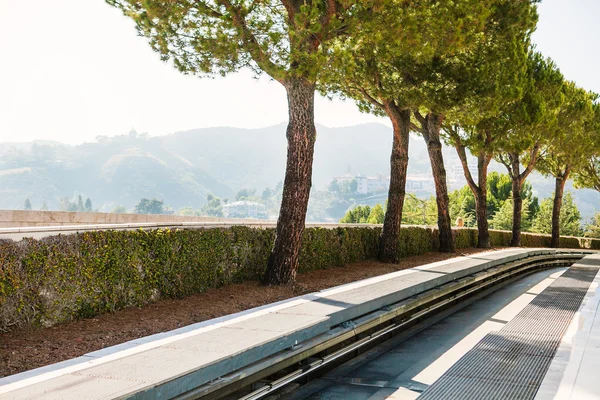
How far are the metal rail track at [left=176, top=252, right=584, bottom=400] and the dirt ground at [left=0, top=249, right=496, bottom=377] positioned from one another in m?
2.12

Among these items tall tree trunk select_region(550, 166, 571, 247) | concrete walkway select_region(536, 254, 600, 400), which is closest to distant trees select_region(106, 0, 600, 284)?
concrete walkway select_region(536, 254, 600, 400)

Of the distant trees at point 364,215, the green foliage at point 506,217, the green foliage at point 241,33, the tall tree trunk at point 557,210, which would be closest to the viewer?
the green foliage at point 241,33

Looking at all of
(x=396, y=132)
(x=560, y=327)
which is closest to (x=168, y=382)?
(x=560, y=327)

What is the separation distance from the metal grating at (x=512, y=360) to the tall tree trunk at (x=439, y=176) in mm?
12081

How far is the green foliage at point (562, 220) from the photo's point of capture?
75.0m

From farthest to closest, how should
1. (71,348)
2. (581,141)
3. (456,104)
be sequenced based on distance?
(581,141) < (456,104) < (71,348)

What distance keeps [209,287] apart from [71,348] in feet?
12.1

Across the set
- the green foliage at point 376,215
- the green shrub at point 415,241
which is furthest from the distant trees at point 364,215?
the green shrub at point 415,241

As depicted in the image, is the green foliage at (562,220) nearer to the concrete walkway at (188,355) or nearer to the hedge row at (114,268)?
the hedge row at (114,268)

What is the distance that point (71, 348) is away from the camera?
6.50 meters

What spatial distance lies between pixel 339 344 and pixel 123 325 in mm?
2710

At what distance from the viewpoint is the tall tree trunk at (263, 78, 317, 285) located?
11273mm

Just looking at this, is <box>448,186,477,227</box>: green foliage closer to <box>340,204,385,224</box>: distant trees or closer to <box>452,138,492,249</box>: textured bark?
<box>340,204,385,224</box>: distant trees

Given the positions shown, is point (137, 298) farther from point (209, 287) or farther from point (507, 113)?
point (507, 113)
